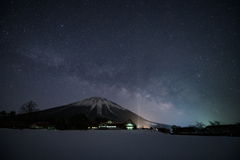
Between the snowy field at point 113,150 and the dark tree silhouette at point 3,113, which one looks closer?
the snowy field at point 113,150

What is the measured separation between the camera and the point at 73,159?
991 centimetres

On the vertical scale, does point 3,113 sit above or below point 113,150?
above

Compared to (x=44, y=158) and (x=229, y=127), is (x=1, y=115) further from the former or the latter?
(x=229, y=127)

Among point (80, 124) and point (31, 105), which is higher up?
point (31, 105)

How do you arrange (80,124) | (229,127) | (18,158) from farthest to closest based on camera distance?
1. (80,124)
2. (229,127)
3. (18,158)

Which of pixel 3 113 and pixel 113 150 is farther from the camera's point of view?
pixel 3 113

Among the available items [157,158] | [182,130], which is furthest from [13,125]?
[157,158]

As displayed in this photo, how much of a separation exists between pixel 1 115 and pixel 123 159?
133098mm

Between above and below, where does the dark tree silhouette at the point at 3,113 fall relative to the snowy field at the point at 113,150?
above

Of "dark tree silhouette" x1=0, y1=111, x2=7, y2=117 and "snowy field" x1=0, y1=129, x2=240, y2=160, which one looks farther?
"dark tree silhouette" x1=0, y1=111, x2=7, y2=117

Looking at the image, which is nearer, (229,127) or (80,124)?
(229,127)

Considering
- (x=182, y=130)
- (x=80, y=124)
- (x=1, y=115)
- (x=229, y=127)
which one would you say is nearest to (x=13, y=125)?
(x=1, y=115)

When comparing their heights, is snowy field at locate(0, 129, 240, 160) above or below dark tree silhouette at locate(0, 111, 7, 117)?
below

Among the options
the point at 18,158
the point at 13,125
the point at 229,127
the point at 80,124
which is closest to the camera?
the point at 18,158
